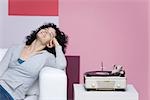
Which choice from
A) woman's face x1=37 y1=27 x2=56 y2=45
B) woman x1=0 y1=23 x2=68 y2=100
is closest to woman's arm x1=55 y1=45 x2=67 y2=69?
woman x1=0 y1=23 x2=68 y2=100

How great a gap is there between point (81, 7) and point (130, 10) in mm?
536

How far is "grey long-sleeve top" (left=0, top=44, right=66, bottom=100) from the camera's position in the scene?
10.8ft

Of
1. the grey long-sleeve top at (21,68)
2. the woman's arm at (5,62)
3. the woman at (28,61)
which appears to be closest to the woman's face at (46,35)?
the woman at (28,61)

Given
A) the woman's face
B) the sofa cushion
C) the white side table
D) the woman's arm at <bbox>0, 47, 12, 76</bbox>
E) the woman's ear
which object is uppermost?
the woman's face

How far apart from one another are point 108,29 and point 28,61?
3.64ft

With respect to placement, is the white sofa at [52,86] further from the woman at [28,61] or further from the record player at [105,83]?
the record player at [105,83]

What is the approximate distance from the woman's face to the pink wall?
57cm

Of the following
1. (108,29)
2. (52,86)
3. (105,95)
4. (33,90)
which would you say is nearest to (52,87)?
(52,86)

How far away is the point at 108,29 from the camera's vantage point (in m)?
4.08

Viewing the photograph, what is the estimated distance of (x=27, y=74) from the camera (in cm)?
335

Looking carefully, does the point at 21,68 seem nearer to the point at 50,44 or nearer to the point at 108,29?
the point at 50,44

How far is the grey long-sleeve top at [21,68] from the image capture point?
10.8 ft

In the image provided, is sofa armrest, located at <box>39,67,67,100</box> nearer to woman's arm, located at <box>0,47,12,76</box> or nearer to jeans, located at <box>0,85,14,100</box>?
jeans, located at <box>0,85,14,100</box>

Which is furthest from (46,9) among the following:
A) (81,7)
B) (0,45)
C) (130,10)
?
(130,10)
